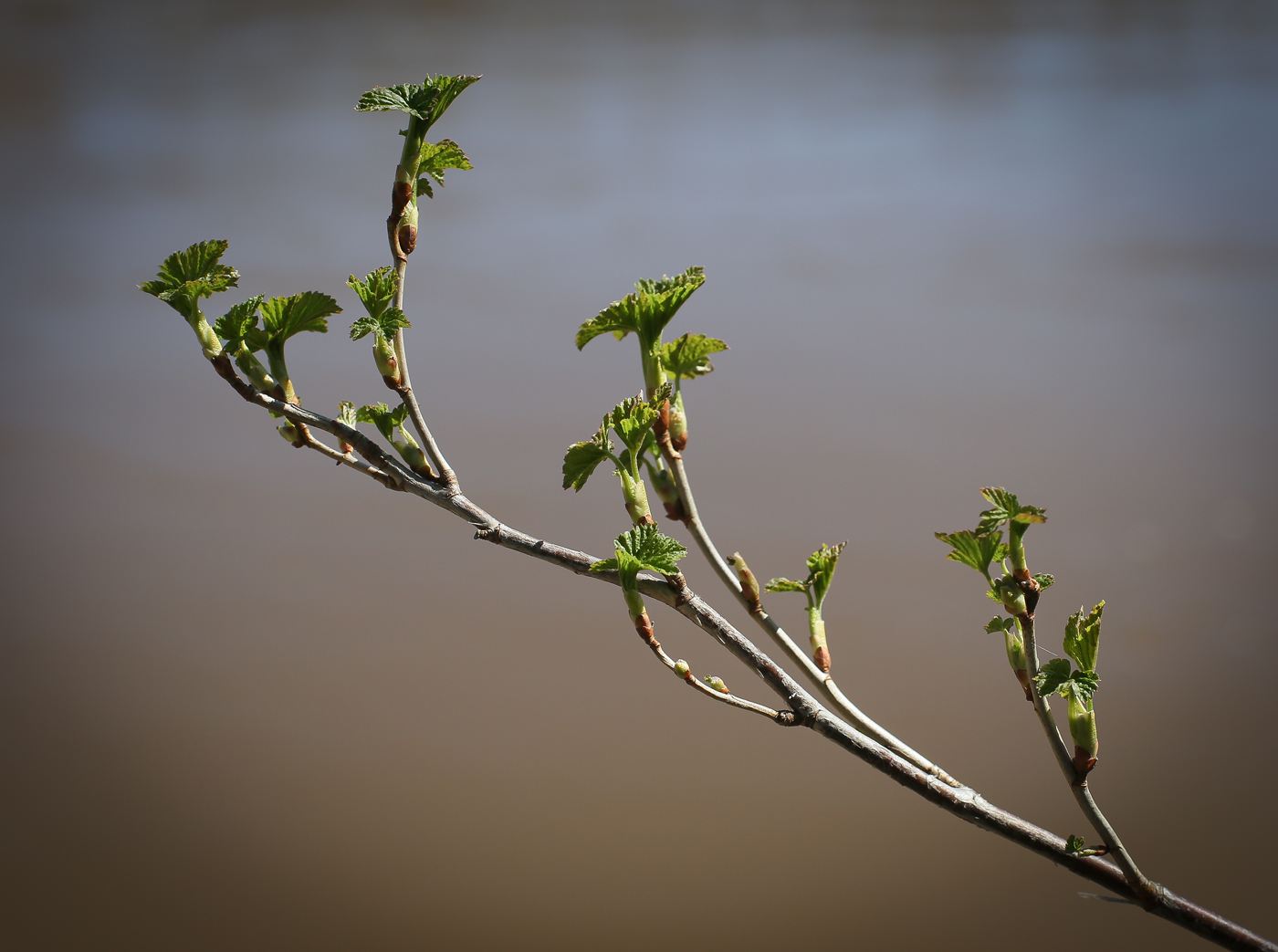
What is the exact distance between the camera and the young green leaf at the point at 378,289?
0.70 ft

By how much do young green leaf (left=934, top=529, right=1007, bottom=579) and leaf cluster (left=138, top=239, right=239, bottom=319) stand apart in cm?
16

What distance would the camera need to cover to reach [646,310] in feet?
0.67

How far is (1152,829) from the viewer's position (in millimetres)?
622

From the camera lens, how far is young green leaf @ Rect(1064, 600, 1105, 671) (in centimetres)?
19

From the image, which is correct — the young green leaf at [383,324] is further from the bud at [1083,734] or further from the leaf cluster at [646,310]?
the bud at [1083,734]

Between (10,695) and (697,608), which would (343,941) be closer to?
(10,695)

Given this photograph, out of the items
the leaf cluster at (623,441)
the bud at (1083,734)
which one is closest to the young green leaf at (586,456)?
the leaf cluster at (623,441)

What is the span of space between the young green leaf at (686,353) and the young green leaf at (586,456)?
0.8 inches

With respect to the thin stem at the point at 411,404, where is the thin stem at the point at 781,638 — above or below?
below

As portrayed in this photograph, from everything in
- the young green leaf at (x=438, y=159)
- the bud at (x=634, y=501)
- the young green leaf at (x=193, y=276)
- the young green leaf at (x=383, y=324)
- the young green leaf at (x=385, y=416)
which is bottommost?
the bud at (x=634, y=501)

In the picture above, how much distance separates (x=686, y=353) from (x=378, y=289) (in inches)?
2.7

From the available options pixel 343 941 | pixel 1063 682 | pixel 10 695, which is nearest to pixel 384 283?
pixel 1063 682

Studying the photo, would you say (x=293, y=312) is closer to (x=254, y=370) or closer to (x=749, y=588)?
(x=254, y=370)

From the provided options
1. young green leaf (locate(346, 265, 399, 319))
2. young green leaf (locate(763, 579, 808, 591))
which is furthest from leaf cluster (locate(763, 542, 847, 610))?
young green leaf (locate(346, 265, 399, 319))
